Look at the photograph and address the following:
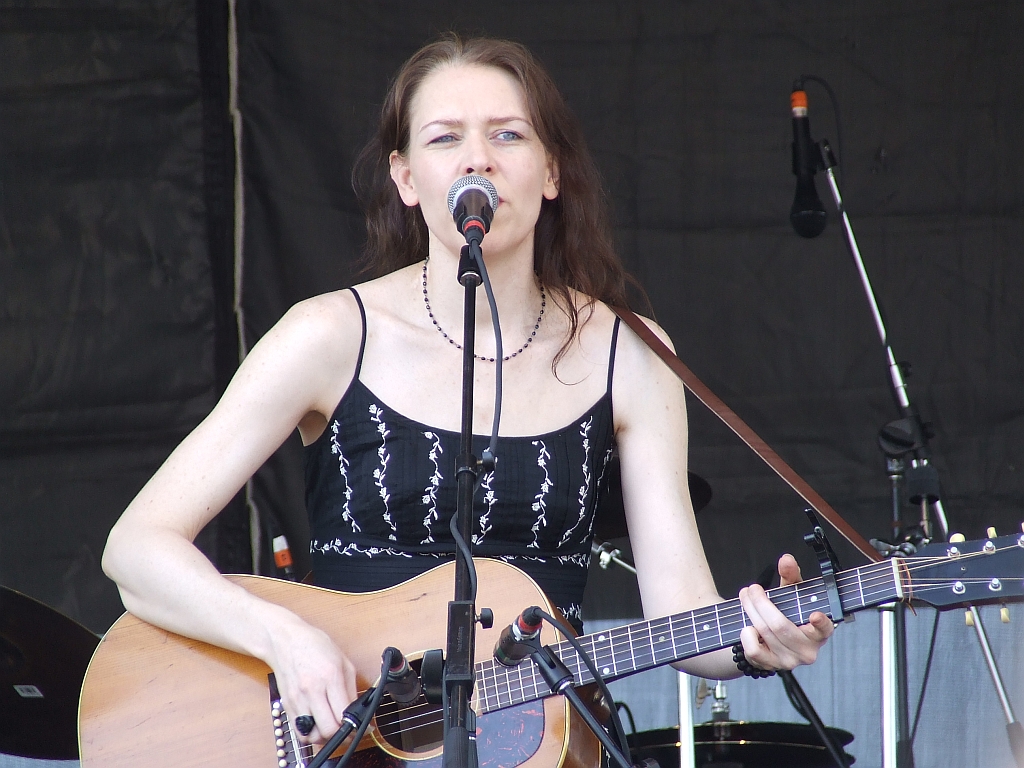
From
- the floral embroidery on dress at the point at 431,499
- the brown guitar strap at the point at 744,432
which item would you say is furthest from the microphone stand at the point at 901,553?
the floral embroidery on dress at the point at 431,499

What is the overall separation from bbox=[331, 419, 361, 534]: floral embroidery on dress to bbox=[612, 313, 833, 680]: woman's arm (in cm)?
58

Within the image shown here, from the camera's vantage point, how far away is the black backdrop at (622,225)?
133 inches

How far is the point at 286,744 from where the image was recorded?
210cm

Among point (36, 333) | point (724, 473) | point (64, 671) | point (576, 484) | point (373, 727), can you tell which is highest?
point (36, 333)

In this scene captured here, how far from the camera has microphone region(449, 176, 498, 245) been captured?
1.77 meters

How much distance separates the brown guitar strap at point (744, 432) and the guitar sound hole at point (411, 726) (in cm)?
81

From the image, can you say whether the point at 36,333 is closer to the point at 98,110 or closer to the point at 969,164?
the point at 98,110

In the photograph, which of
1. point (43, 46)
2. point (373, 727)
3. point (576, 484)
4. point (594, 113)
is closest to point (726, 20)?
point (594, 113)

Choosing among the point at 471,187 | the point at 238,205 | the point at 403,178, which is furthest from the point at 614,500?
the point at 238,205

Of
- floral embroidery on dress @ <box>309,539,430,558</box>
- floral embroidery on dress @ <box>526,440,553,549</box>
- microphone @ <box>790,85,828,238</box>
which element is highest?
microphone @ <box>790,85,828,238</box>

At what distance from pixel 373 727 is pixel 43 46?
2.25 meters

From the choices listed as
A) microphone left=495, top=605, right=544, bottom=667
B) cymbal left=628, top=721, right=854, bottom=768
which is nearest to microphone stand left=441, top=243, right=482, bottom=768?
microphone left=495, top=605, right=544, bottom=667

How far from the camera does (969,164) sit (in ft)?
11.3

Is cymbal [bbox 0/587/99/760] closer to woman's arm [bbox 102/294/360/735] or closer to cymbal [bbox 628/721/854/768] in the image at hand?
woman's arm [bbox 102/294/360/735]
